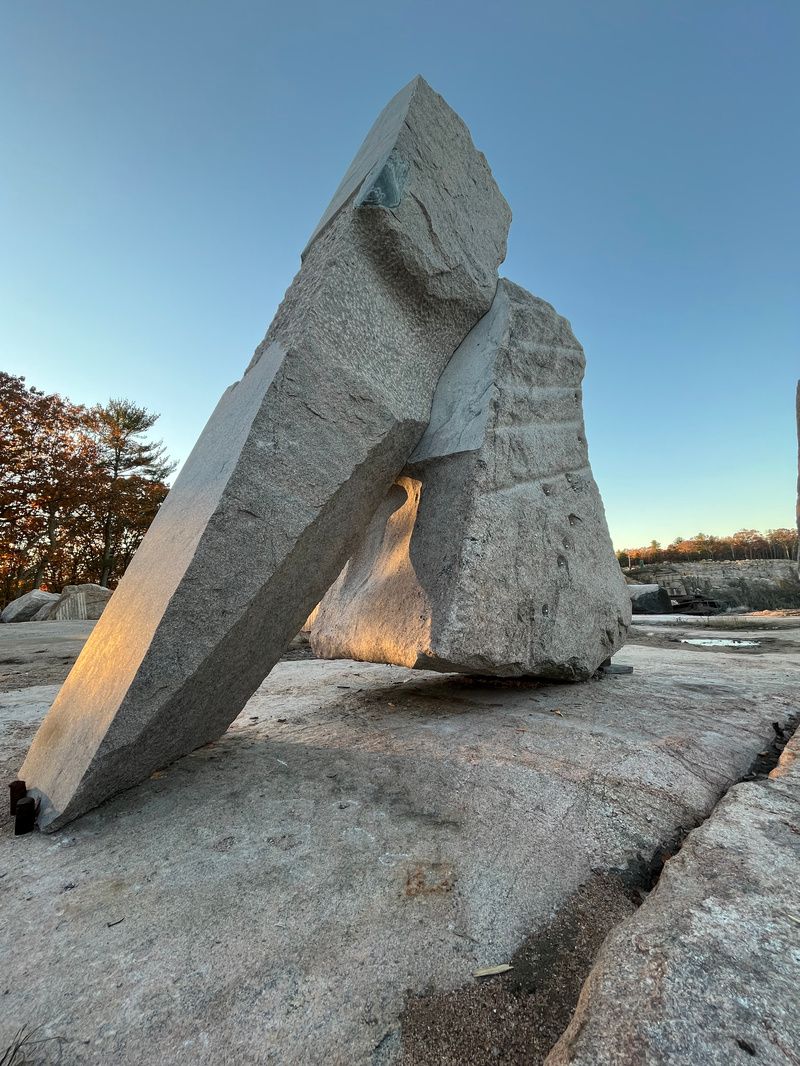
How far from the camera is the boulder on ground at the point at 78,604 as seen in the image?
9617mm

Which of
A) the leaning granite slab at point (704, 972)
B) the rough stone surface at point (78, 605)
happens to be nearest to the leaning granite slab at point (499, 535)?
the leaning granite slab at point (704, 972)

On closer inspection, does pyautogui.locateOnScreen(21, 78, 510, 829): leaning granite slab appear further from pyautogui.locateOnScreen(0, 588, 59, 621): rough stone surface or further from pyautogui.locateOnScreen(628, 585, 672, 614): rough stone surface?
pyautogui.locateOnScreen(628, 585, 672, 614): rough stone surface

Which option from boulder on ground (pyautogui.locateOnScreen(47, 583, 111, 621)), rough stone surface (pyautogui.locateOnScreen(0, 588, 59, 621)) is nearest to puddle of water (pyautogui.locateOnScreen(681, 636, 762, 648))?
boulder on ground (pyautogui.locateOnScreen(47, 583, 111, 621))

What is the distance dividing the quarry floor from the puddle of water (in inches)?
128

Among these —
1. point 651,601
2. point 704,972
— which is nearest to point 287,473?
point 704,972

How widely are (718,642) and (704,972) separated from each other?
5.44 m

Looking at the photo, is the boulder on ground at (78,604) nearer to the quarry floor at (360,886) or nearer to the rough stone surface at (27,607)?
the rough stone surface at (27,607)

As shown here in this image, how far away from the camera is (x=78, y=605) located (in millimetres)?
9719

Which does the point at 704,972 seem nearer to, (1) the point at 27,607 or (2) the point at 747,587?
(1) the point at 27,607

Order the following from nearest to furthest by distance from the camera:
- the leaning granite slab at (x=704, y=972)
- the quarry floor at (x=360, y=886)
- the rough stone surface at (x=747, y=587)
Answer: the leaning granite slab at (x=704, y=972)
the quarry floor at (x=360, y=886)
the rough stone surface at (x=747, y=587)

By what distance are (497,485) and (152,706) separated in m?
1.43

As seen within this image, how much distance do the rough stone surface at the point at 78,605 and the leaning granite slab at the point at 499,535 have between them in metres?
9.11

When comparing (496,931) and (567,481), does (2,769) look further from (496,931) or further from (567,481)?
(567,481)

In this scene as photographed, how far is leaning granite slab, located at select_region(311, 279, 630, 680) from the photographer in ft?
6.45
